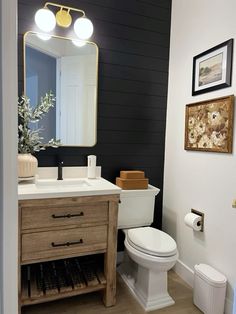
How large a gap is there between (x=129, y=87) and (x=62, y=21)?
0.80m

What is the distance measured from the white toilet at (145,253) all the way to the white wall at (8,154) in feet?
4.29

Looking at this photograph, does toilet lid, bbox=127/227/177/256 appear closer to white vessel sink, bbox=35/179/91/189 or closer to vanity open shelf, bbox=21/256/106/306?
vanity open shelf, bbox=21/256/106/306

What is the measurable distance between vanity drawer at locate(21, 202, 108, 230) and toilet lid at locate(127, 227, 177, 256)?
31cm

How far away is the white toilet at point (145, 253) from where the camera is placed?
1.75m

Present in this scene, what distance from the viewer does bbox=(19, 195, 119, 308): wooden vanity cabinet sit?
5.17ft

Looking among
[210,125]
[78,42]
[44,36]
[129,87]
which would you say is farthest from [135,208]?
[44,36]

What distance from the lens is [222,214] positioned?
5.92 ft

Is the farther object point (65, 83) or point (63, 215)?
point (65, 83)

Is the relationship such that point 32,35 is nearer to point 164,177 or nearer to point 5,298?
point 164,177

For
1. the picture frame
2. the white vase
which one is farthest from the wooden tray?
the picture frame

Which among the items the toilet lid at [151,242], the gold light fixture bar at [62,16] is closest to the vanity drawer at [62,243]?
the toilet lid at [151,242]

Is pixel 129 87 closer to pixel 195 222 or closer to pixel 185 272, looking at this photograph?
pixel 195 222

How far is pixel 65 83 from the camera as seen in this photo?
2.15 metres

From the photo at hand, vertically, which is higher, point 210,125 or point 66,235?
point 210,125
